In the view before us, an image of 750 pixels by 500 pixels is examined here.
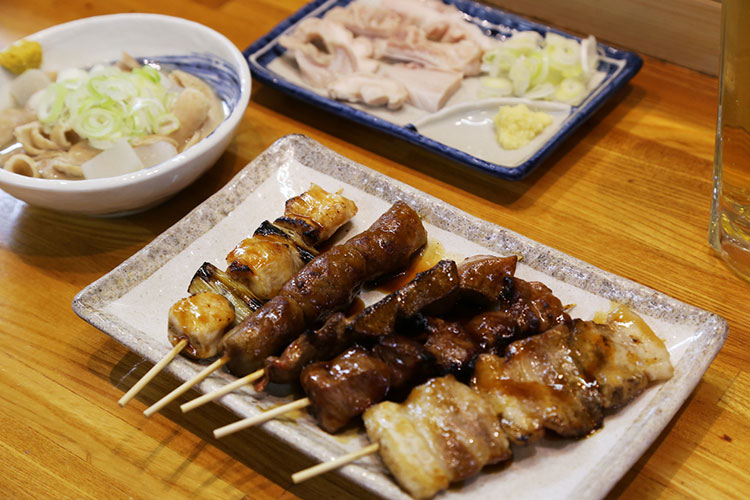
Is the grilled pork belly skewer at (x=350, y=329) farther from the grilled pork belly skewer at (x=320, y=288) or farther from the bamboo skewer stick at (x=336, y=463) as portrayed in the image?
the bamboo skewer stick at (x=336, y=463)

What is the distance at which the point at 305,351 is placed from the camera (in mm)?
2521

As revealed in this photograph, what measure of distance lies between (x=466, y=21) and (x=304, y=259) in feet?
7.98

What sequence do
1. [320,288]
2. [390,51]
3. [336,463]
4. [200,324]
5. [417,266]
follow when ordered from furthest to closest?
[390,51]
[417,266]
[320,288]
[200,324]
[336,463]

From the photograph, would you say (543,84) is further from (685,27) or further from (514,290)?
(514,290)

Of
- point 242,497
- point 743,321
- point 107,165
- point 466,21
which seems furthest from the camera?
point 466,21

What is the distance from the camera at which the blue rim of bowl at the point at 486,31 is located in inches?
142

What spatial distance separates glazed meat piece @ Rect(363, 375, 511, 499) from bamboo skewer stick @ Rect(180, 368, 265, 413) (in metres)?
0.44

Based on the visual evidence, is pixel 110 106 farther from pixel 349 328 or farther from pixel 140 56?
pixel 349 328

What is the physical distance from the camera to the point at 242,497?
2.52 meters

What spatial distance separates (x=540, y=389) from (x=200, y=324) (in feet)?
3.97

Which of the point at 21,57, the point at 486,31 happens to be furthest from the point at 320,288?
the point at 486,31

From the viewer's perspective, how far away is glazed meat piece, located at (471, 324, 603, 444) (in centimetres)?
232

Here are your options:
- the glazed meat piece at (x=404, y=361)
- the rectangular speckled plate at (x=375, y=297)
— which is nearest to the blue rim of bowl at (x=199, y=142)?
the rectangular speckled plate at (x=375, y=297)

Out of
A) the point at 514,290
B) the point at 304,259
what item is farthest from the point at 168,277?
the point at 514,290
